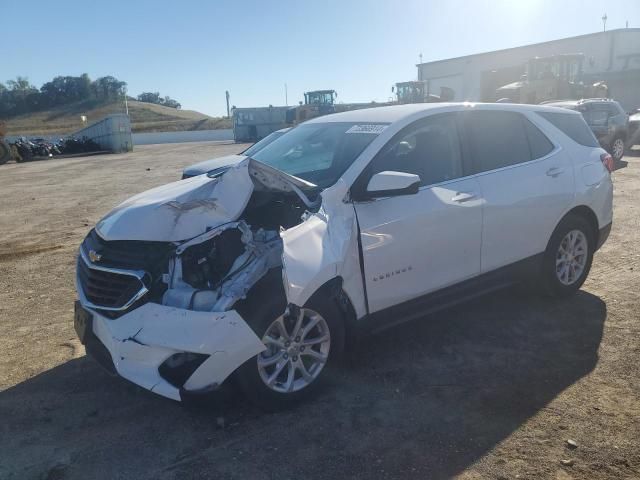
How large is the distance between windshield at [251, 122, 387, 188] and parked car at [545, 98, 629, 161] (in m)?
→ 13.7

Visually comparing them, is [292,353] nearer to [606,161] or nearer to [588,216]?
[588,216]

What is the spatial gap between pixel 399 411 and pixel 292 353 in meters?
0.76

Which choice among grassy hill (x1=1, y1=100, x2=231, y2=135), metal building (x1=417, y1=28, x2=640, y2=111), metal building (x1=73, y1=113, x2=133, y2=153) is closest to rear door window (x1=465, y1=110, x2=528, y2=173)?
metal building (x1=417, y1=28, x2=640, y2=111)

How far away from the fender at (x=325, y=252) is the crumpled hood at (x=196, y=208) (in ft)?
0.91

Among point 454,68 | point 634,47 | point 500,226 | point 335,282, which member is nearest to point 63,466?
point 335,282

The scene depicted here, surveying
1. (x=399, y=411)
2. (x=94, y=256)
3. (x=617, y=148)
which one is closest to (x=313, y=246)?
(x=399, y=411)

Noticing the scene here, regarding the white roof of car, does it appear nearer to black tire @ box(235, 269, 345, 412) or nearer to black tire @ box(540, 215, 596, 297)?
black tire @ box(540, 215, 596, 297)

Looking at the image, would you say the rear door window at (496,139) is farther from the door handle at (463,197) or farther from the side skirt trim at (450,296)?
the side skirt trim at (450,296)

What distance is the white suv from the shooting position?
122 inches

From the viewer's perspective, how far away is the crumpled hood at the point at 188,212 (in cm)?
330

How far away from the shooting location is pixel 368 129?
4172 mm

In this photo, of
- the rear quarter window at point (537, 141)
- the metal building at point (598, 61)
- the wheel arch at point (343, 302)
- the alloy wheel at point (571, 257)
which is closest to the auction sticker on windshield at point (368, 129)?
the wheel arch at point (343, 302)

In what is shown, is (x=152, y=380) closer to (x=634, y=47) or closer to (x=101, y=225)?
(x=101, y=225)

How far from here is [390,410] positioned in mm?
3459
